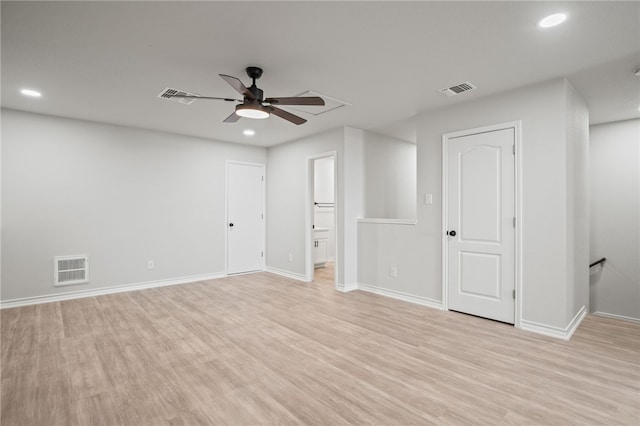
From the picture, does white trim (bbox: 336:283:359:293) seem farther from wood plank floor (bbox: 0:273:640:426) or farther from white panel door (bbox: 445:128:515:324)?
white panel door (bbox: 445:128:515:324)

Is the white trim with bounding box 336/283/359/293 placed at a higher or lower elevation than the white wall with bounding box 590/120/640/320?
lower

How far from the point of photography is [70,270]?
14.3 ft

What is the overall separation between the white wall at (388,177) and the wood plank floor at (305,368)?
211 centimetres

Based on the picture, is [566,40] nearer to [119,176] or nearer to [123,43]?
[123,43]

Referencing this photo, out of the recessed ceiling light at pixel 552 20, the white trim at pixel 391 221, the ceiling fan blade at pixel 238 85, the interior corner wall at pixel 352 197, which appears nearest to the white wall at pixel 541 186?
the recessed ceiling light at pixel 552 20

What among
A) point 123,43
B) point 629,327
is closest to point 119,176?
point 123,43

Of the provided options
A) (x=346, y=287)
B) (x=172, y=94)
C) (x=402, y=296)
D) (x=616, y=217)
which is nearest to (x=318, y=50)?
(x=172, y=94)

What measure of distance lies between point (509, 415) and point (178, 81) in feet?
12.4

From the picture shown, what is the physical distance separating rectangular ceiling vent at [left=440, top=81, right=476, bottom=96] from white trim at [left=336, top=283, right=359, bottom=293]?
2.97 m

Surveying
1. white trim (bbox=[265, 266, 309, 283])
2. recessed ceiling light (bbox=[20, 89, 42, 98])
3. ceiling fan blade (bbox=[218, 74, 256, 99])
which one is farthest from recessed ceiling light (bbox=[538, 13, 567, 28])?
recessed ceiling light (bbox=[20, 89, 42, 98])

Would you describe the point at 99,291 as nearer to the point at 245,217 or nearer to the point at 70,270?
the point at 70,270

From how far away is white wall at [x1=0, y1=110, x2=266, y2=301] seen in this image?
4051 millimetres

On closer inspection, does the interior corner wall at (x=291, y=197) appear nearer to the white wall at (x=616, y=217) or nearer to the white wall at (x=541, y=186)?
the white wall at (x=541, y=186)

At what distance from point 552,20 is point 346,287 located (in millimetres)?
3824
